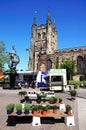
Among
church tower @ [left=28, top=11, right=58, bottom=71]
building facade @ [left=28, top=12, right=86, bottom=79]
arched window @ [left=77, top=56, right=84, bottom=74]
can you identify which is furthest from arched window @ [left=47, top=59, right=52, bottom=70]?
arched window @ [left=77, top=56, right=84, bottom=74]

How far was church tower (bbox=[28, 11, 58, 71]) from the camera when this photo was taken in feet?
293

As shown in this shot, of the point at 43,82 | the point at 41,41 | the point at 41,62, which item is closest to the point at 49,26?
the point at 41,41

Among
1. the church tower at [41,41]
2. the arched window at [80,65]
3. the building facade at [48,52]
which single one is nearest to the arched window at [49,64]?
the building facade at [48,52]

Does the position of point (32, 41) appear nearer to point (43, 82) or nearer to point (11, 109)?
point (43, 82)

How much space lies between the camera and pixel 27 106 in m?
9.15

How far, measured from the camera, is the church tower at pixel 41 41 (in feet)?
293

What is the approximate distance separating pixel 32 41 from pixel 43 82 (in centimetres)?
5484

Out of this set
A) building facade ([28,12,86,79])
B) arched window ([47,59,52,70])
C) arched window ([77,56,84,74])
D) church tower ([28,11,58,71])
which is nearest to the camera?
arched window ([77,56,84,74])

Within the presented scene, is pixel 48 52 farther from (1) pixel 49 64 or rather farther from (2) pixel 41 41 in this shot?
(1) pixel 49 64

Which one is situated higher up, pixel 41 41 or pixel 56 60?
pixel 41 41

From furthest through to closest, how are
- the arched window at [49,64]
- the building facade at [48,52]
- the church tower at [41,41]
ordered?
1. the church tower at [41,41]
2. the arched window at [49,64]
3. the building facade at [48,52]

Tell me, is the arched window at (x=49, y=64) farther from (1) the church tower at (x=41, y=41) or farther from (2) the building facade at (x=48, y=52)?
(1) the church tower at (x=41, y=41)

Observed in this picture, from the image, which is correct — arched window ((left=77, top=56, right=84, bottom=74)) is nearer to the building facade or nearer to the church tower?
the building facade

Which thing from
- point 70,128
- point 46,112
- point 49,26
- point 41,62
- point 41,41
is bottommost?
point 70,128
